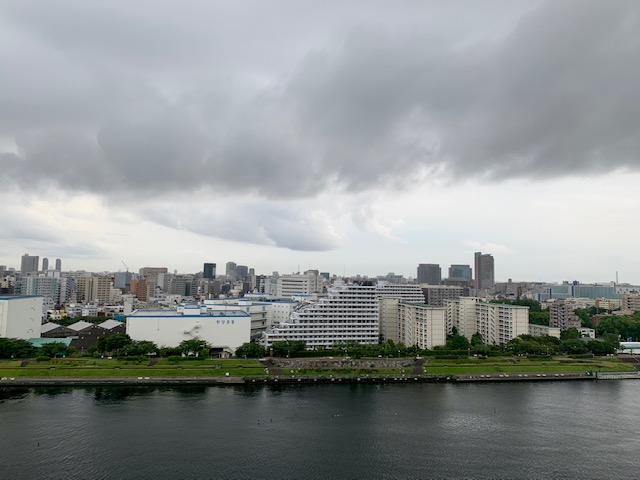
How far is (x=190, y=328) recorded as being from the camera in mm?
52125

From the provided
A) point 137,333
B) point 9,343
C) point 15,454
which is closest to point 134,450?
point 15,454

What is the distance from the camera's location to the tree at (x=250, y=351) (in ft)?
161

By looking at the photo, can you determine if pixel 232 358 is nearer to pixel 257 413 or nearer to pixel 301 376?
pixel 301 376

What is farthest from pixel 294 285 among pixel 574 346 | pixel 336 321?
pixel 574 346

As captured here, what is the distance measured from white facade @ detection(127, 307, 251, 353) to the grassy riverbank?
17.0 feet

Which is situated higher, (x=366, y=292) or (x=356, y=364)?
(x=366, y=292)

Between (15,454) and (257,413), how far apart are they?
1424 centimetres

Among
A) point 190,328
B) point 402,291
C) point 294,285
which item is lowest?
point 190,328

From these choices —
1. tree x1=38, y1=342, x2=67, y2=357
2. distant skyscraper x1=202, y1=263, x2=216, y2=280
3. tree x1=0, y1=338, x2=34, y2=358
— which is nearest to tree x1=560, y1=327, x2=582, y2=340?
tree x1=38, y1=342, x2=67, y2=357

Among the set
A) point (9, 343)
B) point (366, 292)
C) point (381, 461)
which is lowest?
point (381, 461)

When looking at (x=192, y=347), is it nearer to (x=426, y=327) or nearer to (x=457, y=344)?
(x=426, y=327)

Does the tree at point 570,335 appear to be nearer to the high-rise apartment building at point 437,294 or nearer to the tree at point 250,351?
the tree at point 250,351

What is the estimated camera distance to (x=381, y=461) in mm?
24297

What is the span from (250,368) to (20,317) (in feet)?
105
